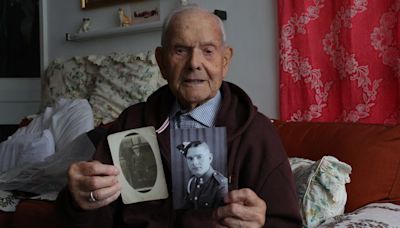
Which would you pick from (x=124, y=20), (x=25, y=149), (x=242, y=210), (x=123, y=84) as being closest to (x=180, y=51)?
(x=242, y=210)

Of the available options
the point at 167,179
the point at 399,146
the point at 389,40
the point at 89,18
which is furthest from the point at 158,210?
the point at 89,18

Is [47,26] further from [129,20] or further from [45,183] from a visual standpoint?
[45,183]

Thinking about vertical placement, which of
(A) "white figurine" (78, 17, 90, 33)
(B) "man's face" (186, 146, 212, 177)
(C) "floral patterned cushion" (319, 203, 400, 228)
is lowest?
(C) "floral patterned cushion" (319, 203, 400, 228)

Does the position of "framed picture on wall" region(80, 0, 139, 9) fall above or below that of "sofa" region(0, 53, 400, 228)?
above

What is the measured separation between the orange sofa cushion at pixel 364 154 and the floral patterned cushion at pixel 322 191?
0.13 meters

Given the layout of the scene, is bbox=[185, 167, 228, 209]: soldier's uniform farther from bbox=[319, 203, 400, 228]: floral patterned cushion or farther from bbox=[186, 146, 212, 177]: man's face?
bbox=[319, 203, 400, 228]: floral patterned cushion

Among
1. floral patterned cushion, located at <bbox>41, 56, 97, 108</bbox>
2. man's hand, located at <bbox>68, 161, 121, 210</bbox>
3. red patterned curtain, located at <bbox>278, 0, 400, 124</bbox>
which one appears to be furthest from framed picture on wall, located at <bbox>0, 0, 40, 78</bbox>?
man's hand, located at <bbox>68, 161, 121, 210</bbox>

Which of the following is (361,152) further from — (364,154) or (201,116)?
(201,116)

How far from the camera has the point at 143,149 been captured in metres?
1.12

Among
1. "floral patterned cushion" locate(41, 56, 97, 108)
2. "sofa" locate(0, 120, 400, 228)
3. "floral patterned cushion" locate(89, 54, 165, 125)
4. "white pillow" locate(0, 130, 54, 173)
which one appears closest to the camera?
"sofa" locate(0, 120, 400, 228)

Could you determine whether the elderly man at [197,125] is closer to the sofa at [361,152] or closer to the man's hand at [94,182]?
the man's hand at [94,182]

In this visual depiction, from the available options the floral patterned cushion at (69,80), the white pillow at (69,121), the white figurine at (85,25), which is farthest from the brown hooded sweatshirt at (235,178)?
the white figurine at (85,25)

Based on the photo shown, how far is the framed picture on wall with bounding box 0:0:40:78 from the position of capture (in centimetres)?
365

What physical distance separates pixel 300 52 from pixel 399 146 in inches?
32.4
